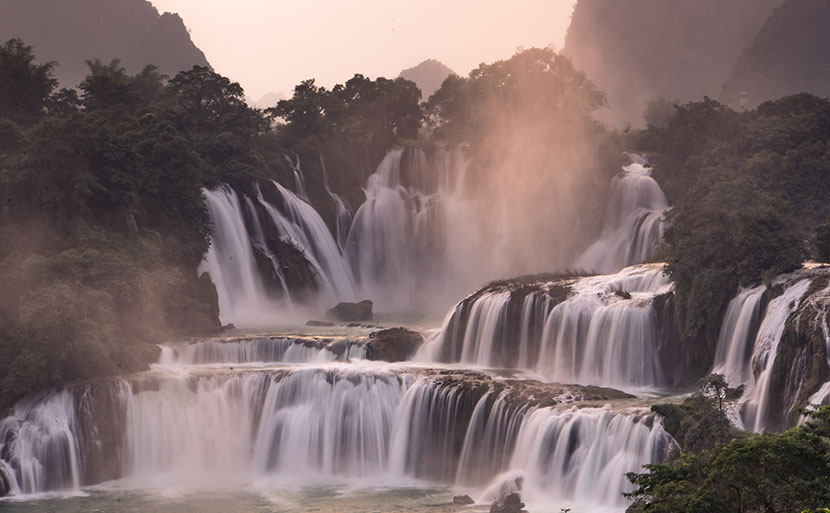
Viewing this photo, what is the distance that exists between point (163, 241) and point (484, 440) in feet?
64.0

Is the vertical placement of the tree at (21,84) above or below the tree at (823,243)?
above

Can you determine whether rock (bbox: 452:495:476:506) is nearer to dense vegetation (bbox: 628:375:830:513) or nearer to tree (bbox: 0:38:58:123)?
dense vegetation (bbox: 628:375:830:513)

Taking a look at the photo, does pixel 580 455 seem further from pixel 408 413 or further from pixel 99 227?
pixel 99 227

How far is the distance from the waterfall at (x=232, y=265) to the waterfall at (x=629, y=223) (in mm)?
17419

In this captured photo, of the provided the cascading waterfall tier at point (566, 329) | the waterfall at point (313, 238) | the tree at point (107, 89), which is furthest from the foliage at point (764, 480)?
the tree at point (107, 89)

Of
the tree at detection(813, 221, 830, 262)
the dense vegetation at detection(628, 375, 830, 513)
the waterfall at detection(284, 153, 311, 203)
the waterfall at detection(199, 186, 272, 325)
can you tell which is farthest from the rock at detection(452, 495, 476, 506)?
the waterfall at detection(284, 153, 311, 203)

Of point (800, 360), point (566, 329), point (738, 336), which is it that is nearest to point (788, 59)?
point (566, 329)

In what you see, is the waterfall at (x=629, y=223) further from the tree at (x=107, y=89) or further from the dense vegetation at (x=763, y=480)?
the dense vegetation at (x=763, y=480)

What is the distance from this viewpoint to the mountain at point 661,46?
164250mm

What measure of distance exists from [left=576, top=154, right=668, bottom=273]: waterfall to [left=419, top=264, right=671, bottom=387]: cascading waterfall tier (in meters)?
11.4

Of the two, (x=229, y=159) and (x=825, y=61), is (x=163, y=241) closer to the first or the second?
(x=229, y=159)

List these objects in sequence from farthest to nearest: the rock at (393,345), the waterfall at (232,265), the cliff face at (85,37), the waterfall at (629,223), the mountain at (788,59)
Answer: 1. the cliff face at (85,37)
2. the mountain at (788,59)
3. the waterfall at (629,223)
4. the waterfall at (232,265)
5. the rock at (393,345)

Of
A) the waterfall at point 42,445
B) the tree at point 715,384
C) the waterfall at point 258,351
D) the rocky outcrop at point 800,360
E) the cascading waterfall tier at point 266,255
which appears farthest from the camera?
the cascading waterfall tier at point 266,255

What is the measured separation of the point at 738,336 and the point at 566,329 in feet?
20.6
